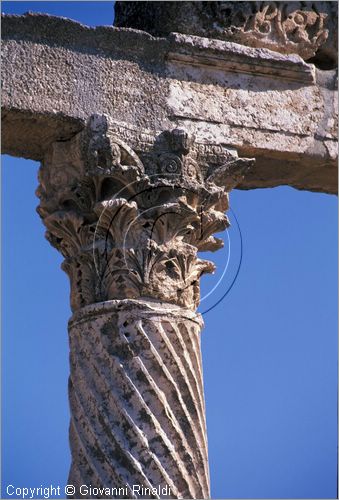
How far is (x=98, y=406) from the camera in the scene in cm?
1116

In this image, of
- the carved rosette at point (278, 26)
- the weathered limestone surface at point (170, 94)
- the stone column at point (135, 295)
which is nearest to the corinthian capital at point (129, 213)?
the stone column at point (135, 295)

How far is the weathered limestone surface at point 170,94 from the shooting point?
11719 mm

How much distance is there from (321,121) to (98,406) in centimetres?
349

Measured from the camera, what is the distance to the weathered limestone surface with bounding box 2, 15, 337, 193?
461 inches

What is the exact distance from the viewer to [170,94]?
40.2 feet

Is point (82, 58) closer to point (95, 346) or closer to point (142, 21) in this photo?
point (142, 21)

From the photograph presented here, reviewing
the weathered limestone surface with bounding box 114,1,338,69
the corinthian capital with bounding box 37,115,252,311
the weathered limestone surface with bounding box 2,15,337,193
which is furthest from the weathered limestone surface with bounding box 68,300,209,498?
the weathered limestone surface with bounding box 114,1,338,69

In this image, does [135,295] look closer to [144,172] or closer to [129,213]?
[129,213]

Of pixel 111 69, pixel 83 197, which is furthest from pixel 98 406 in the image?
pixel 111 69

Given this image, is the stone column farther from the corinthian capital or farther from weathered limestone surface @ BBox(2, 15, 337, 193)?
weathered limestone surface @ BBox(2, 15, 337, 193)

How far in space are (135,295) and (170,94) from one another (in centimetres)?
185

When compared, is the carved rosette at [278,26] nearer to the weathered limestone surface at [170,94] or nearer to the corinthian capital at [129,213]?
the weathered limestone surface at [170,94]

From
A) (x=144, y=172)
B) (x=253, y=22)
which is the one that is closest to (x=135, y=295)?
(x=144, y=172)

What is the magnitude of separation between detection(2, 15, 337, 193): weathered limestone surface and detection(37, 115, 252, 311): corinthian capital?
178 millimetres
